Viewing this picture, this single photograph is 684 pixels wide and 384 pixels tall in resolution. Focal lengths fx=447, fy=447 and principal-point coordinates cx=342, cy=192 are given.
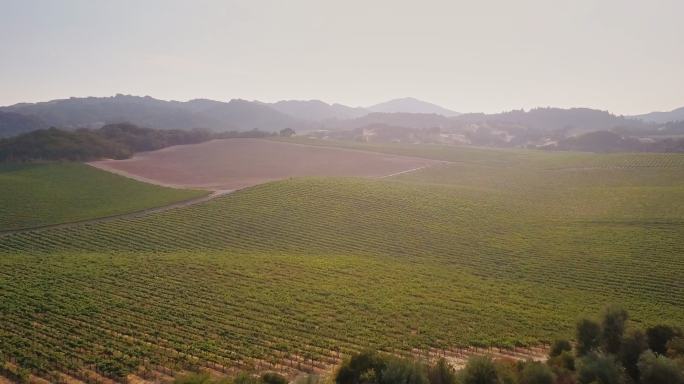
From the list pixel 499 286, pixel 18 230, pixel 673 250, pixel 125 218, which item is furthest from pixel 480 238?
pixel 18 230

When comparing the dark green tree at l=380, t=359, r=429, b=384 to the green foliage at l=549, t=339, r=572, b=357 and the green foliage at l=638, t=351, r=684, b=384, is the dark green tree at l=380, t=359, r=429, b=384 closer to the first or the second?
the green foliage at l=638, t=351, r=684, b=384

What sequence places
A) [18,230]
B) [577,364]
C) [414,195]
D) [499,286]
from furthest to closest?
[414,195] → [18,230] → [499,286] → [577,364]

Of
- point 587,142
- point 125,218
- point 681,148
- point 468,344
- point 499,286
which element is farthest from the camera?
point 587,142

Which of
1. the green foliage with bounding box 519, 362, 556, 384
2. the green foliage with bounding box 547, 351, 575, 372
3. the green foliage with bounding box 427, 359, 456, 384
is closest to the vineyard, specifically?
the green foliage with bounding box 547, 351, 575, 372

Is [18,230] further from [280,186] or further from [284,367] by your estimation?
[284,367]

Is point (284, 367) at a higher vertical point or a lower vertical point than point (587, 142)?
lower

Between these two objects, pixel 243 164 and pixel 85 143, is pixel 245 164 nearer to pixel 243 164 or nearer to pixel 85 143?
pixel 243 164

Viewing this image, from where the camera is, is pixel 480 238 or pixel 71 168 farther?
pixel 71 168
